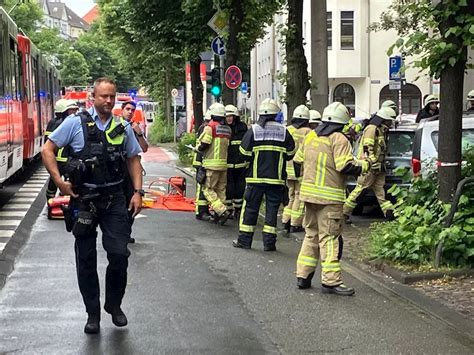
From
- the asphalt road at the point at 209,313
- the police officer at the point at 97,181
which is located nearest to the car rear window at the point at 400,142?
the asphalt road at the point at 209,313

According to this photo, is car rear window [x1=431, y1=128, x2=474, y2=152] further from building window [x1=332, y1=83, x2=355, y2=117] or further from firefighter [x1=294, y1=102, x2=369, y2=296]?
building window [x1=332, y1=83, x2=355, y2=117]

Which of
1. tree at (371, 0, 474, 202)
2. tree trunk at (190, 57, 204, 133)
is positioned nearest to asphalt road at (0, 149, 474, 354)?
tree at (371, 0, 474, 202)

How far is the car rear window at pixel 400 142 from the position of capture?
1337 cm

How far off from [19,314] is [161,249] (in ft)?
12.0

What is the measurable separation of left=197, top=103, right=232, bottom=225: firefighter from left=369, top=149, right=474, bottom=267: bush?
3698 mm

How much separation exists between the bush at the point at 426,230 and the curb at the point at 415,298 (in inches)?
14.3

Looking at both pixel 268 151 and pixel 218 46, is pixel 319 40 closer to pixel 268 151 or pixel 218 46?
pixel 268 151

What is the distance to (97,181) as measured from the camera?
6.01 metres

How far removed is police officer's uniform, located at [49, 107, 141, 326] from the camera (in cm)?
598

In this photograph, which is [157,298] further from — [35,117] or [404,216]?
[35,117]

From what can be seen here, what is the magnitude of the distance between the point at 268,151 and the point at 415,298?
3313mm

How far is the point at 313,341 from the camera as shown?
6.07m

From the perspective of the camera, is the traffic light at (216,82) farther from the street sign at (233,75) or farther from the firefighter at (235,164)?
→ the firefighter at (235,164)

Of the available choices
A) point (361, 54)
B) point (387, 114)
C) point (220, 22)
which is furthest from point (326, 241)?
point (361, 54)
